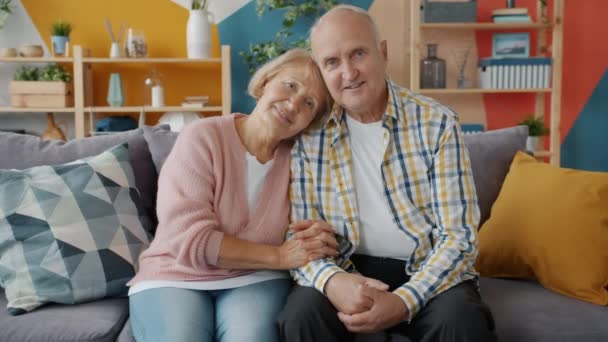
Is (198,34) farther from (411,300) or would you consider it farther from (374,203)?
(411,300)

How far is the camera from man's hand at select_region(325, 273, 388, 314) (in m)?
1.49

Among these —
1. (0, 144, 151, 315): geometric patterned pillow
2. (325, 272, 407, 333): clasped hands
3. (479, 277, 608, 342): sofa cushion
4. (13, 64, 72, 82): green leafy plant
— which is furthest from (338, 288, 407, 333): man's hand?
(13, 64, 72, 82): green leafy plant

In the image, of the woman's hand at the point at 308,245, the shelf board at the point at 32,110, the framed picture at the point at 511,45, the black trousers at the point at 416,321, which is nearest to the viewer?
the black trousers at the point at 416,321

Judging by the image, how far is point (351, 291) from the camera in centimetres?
152

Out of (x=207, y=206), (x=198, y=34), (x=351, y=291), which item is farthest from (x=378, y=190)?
(x=198, y=34)

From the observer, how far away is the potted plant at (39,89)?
13.9 ft

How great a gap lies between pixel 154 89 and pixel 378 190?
2996 mm

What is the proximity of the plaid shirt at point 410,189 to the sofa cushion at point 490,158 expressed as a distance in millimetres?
412

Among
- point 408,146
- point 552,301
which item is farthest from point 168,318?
point 552,301

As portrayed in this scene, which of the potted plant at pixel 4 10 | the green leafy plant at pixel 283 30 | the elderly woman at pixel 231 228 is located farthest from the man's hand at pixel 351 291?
the potted plant at pixel 4 10

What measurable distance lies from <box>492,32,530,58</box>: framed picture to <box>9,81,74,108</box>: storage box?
3.10m

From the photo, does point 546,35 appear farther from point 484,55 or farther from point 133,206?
point 133,206

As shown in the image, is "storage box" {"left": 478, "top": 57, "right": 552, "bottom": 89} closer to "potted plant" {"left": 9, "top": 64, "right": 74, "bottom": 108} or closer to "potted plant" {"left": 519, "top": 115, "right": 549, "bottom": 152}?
"potted plant" {"left": 519, "top": 115, "right": 549, "bottom": 152}

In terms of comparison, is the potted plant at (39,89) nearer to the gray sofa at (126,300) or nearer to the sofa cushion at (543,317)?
the gray sofa at (126,300)
